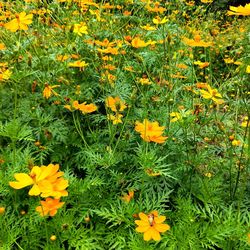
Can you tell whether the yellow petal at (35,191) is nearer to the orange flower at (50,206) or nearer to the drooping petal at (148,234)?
the orange flower at (50,206)

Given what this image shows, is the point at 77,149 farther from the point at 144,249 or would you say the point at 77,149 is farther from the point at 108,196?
the point at 144,249

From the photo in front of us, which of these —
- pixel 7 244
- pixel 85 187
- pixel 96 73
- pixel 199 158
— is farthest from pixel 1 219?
pixel 96 73

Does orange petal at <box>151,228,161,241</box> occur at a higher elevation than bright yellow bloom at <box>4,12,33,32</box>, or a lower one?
lower

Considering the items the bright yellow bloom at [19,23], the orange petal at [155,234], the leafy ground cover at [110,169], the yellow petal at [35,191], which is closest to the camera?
the yellow petal at [35,191]

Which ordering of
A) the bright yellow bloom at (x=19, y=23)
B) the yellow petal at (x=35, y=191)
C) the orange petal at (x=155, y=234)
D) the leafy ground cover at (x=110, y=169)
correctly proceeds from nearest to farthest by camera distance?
the yellow petal at (x=35, y=191), the orange petal at (x=155, y=234), the leafy ground cover at (x=110, y=169), the bright yellow bloom at (x=19, y=23)

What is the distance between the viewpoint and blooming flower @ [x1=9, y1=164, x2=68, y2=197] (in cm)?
108

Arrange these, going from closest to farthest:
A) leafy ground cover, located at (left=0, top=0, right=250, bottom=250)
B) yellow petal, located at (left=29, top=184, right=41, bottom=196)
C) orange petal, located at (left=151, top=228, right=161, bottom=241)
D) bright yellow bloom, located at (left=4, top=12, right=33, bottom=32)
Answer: yellow petal, located at (left=29, top=184, right=41, bottom=196)
orange petal, located at (left=151, top=228, right=161, bottom=241)
leafy ground cover, located at (left=0, top=0, right=250, bottom=250)
bright yellow bloom, located at (left=4, top=12, right=33, bottom=32)

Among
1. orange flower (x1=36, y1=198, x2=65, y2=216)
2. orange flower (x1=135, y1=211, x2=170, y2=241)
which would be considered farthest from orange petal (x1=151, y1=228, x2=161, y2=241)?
orange flower (x1=36, y1=198, x2=65, y2=216)

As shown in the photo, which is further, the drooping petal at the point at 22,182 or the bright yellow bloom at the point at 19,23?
the bright yellow bloom at the point at 19,23

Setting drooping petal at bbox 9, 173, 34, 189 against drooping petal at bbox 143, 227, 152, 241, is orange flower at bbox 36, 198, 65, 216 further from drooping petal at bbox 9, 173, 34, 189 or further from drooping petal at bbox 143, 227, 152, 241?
drooping petal at bbox 143, 227, 152, 241

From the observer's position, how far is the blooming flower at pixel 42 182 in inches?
42.4

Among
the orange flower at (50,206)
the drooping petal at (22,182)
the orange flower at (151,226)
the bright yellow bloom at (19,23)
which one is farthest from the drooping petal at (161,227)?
the bright yellow bloom at (19,23)

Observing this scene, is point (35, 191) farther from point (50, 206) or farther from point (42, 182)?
point (50, 206)

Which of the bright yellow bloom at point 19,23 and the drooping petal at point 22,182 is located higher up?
the bright yellow bloom at point 19,23
